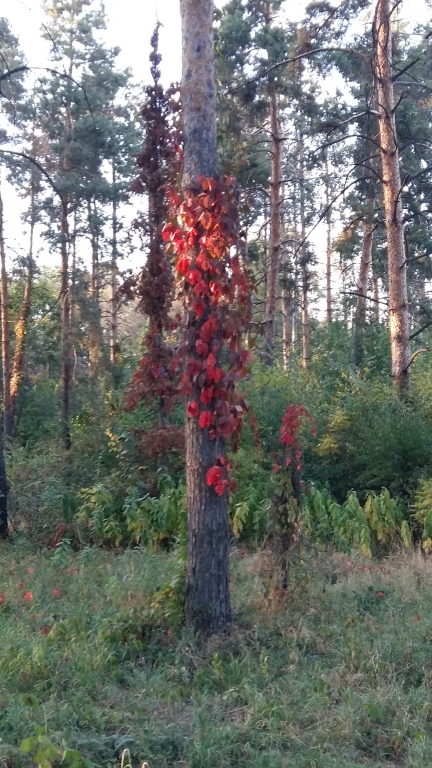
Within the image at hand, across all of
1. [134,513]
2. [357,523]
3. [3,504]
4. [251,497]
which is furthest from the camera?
[3,504]

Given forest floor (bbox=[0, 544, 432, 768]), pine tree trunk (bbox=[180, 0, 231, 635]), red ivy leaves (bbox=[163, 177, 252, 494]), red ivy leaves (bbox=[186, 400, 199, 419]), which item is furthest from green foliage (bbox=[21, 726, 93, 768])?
red ivy leaves (bbox=[186, 400, 199, 419])

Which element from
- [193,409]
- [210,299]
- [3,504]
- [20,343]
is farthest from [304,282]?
[193,409]

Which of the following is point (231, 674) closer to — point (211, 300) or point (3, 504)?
point (211, 300)

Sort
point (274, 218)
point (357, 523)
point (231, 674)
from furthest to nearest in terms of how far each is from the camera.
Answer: point (274, 218)
point (357, 523)
point (231, 674)

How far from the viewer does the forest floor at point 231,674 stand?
4.07 metres

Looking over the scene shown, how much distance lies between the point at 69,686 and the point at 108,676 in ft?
1.01

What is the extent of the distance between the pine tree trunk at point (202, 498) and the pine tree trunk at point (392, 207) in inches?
268

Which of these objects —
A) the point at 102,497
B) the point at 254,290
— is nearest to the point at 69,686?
the point at 254,290

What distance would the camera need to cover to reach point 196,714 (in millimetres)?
4414

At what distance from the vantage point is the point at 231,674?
507 cm

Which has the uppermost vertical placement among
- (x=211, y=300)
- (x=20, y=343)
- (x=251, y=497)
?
(x=20, y=343)

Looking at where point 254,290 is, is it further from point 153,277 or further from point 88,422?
point 88,422

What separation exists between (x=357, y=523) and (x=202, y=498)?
375 cm

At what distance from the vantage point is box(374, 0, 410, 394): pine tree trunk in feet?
39.9
